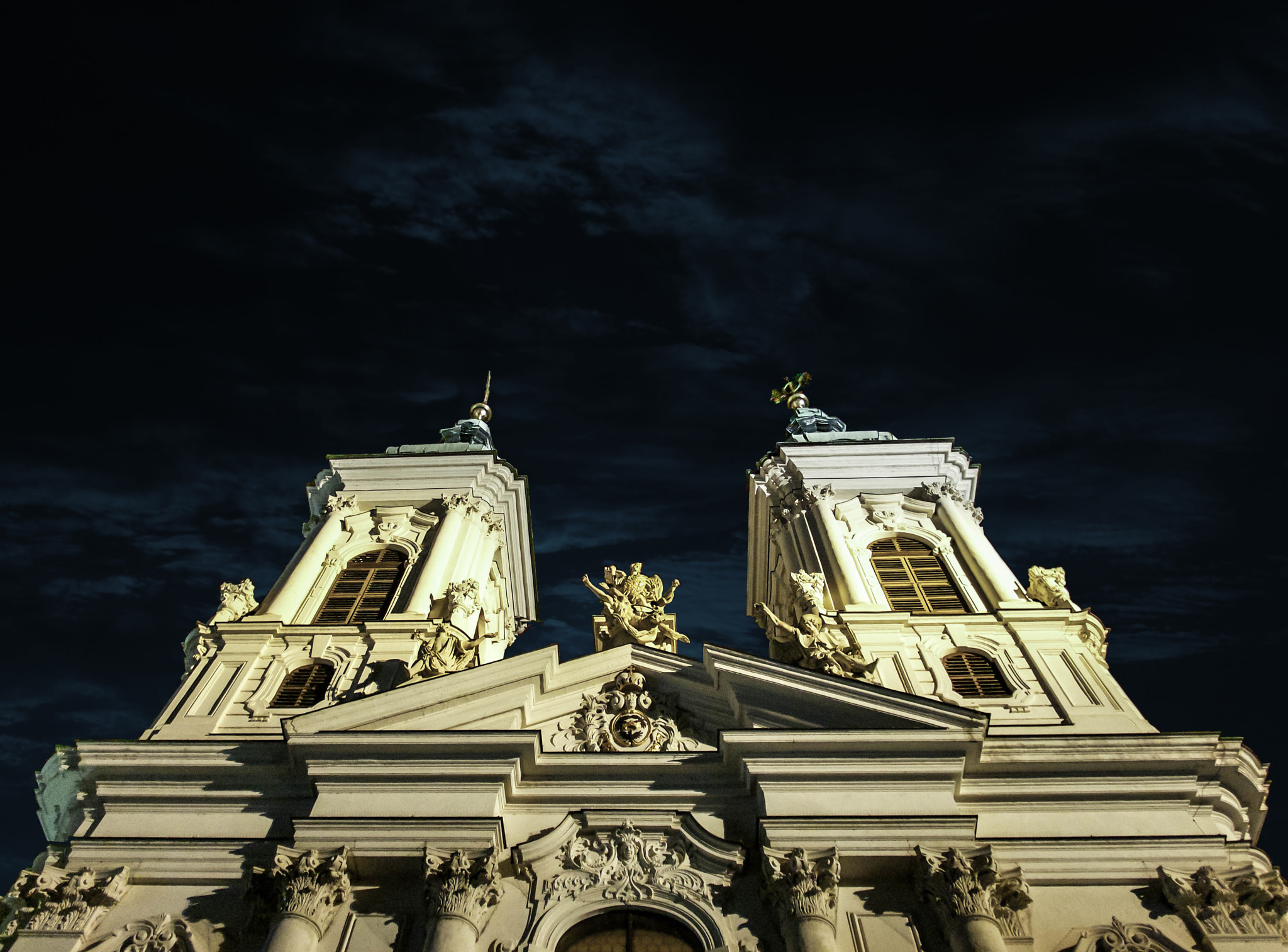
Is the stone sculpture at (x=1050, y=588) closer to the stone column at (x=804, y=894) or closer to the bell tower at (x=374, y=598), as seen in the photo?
the stone column at (x=804, y=894)

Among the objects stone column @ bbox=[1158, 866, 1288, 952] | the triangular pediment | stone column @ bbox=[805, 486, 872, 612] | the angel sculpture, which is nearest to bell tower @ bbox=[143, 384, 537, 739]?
the triangular pediment

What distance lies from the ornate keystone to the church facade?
0.04 meters

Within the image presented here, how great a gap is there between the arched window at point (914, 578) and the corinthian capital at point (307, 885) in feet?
41.6

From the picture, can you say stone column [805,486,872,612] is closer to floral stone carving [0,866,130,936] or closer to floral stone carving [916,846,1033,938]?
floral stone carving [916,846,1033,938]

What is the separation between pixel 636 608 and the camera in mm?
19172

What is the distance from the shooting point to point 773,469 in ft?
93.1

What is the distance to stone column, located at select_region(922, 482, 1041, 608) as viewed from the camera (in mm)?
20859

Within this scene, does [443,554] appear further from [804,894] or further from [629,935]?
[804,894]

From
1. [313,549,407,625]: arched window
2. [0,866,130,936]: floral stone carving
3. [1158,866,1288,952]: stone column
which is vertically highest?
[313,549,407,625]: arched window

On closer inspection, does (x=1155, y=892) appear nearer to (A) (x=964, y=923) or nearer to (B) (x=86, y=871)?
(A) (x=964, y=923)

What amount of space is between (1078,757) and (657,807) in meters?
6.50

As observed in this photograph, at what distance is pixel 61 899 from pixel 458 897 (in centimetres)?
564

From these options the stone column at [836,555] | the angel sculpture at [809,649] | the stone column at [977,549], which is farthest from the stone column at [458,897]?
the stone column at [977,549]

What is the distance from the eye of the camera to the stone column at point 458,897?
1204cm
